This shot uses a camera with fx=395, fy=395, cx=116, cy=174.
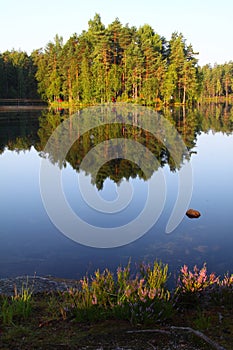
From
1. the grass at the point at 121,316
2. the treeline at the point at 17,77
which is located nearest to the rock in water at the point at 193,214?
the grass at the point at 121,316

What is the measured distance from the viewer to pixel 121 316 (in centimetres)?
523

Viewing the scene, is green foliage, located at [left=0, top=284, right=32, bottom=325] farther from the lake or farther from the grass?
the lake

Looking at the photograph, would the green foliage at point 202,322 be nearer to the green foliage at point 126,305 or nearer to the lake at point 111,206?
the green foliage at point 126,305

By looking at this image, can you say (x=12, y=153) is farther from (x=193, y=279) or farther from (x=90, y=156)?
(x=193, y=279)

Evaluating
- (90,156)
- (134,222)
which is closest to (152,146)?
(90,156)

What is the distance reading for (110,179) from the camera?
19.6 metres

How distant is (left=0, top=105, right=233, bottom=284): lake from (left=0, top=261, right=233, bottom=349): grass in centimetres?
341

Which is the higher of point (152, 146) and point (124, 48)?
point (124, 48)

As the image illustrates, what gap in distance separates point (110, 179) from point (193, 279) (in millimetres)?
13837

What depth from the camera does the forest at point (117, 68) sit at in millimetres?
73625

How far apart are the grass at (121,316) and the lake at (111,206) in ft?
11.2

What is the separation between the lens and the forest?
7362 centimetres

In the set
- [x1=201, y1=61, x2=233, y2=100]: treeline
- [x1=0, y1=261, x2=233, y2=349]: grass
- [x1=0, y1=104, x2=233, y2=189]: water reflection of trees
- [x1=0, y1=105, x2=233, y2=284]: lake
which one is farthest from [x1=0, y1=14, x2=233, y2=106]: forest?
[x1=0, y1=261, x2=233, y2=349]: grass

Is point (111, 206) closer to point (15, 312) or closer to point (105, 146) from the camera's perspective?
point (15, 312)
